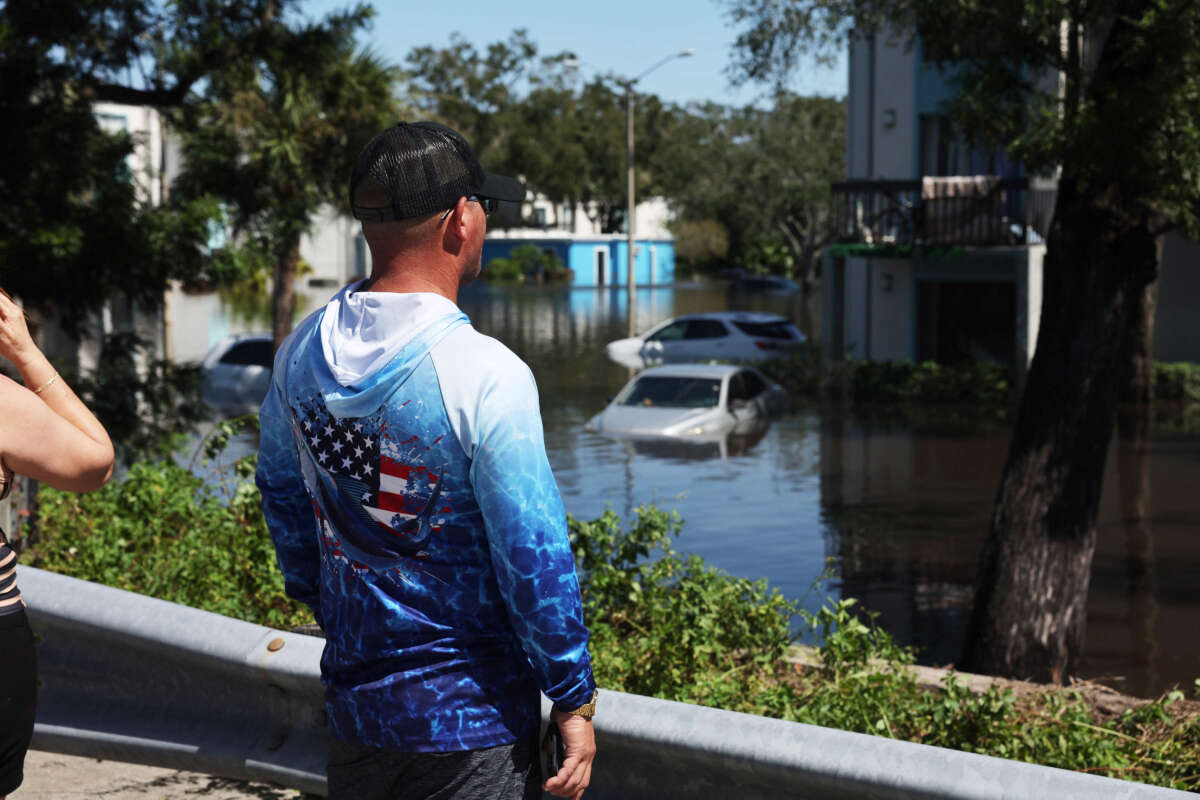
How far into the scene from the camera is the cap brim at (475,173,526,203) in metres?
2.76

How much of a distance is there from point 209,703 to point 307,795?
406 millimetres

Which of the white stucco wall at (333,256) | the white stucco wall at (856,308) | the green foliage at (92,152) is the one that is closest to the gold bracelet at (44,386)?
the green foliage at (92,152)

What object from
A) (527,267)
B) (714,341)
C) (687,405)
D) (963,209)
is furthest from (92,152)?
(527,267)

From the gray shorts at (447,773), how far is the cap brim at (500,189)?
105cm

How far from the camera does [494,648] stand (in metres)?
2.62

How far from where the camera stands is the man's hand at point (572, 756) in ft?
8.51

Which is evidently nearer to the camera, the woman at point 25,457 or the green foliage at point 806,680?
the woman at point 25,457

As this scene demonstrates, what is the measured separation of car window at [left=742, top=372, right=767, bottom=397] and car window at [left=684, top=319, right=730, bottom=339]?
26.5 ft

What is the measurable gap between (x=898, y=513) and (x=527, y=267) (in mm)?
79265

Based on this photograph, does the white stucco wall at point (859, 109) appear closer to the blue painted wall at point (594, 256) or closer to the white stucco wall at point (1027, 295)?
the white stucco wall at point (1027, 295)

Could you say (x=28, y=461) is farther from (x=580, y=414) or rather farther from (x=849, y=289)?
(x=849, y=289)

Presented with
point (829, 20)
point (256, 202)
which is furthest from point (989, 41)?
point (256, 202)

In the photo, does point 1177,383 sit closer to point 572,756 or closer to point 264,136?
point 264,136

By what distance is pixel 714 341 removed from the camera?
33.8 m
